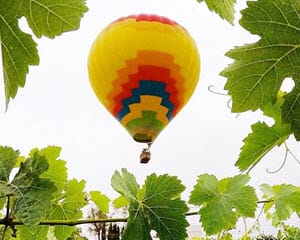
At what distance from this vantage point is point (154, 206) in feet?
2.97

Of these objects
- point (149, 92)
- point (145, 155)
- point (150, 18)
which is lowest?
point (145, 155)

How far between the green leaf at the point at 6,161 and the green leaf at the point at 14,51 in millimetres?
239

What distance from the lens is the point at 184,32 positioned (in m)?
3.67

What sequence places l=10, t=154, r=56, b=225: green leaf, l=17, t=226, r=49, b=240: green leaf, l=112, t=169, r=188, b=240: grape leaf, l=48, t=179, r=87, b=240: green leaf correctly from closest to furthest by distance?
l=10, t=154, r=56, b=225: green leaf → l=112, t=169, r=188, b=240: grape leaf → l=17, t=226, r=49, b=240: green leaf → l=48, t=179, r=87, b=240: green leaf

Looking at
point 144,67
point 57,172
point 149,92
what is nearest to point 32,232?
point 57,172

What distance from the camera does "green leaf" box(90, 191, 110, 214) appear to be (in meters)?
1.42

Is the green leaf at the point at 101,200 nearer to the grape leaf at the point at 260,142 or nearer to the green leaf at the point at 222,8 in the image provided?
the grape leaf at the point at 260,142

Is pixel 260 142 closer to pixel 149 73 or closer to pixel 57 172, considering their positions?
pixel 57 172

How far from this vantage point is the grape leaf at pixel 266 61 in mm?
625

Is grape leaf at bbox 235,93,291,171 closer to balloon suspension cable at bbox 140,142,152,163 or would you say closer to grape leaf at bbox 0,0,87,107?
grape leaf at bbox 0,0,87,107

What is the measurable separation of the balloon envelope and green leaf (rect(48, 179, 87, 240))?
2.38m

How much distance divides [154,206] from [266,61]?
38 cm

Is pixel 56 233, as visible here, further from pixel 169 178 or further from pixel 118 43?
pixel 118 43

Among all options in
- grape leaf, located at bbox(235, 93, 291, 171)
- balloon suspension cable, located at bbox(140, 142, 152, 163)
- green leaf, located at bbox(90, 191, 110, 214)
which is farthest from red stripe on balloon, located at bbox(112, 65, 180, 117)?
grape leaf, located at bbox(235, 93, 291, 171)
